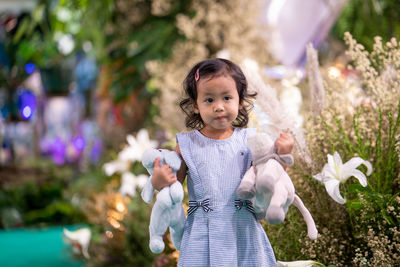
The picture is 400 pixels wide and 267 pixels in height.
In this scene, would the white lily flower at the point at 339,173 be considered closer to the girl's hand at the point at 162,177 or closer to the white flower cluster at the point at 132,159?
the girl's hand at the point at 162,177

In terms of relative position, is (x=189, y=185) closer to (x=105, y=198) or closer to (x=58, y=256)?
(x=105, y=198)

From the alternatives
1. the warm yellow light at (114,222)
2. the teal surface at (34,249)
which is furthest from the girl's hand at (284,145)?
the teal surface at (34,249)

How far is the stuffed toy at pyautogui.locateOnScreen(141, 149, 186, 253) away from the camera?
925mm

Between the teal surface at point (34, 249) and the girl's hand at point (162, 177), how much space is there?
6.78ft

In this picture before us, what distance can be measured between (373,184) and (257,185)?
0.39 metres

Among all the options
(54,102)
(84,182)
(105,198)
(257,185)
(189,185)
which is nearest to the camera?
(257,185)

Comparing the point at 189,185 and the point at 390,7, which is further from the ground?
the point at 390,7

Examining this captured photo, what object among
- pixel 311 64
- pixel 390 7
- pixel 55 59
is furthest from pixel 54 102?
pixel 311 64

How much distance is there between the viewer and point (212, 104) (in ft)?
3.17

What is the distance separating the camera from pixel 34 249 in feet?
11.9

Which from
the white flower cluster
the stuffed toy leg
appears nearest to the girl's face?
the stuffed toy leg

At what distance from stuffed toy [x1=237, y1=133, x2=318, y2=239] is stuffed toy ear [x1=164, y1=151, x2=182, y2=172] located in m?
0.15

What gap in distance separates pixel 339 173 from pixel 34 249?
3.29 meters

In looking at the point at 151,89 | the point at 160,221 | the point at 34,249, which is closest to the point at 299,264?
the point at 160,221
